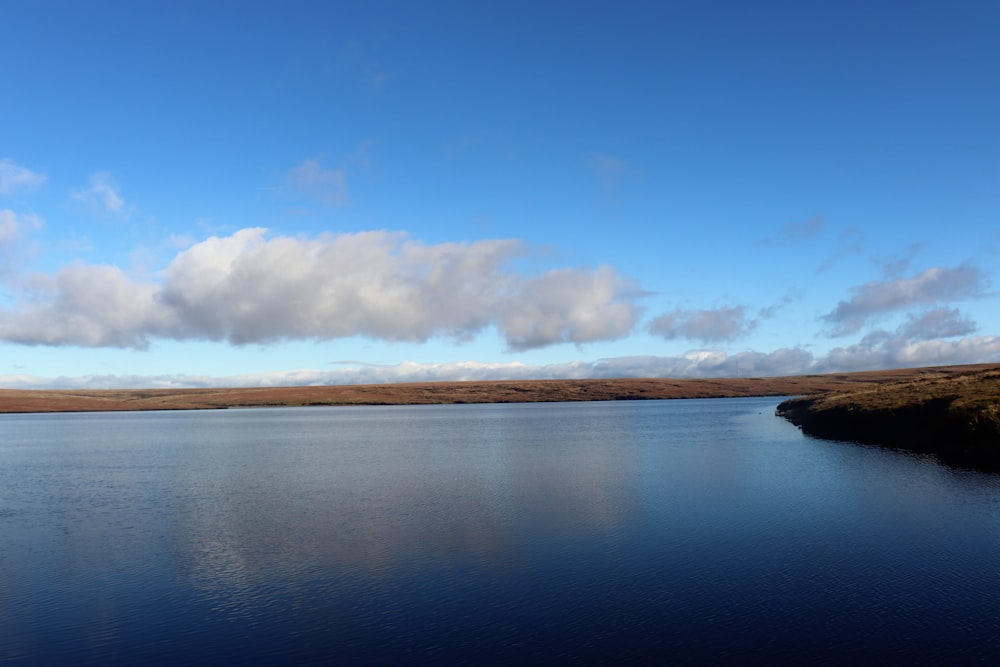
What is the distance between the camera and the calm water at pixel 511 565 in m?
17.4

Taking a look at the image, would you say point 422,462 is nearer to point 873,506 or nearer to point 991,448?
point 873,506

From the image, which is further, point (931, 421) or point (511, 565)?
point (931, 421)

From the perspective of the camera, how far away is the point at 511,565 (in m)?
24.2

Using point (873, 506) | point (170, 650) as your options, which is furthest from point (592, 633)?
point (873, 506)

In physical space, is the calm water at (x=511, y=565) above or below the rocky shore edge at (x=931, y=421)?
below

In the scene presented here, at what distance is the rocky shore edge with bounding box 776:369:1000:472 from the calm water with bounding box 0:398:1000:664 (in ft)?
11.3

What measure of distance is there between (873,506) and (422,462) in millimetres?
33224

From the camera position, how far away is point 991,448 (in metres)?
42.6

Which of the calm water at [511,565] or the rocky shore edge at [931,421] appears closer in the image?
the calm water at [511,565]

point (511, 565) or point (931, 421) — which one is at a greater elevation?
point (931, 421)

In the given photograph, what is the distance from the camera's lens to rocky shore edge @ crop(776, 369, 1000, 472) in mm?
43938

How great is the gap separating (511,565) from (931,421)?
141 ft

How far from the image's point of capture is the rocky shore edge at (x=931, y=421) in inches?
1730

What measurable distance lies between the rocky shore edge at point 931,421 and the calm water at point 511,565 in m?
3.45
